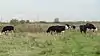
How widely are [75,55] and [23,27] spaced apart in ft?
106

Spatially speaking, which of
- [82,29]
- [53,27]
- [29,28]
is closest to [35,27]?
[29,28]

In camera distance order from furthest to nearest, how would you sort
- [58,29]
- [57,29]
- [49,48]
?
1. [58,29]
2. [57,29]
3. [49,48]

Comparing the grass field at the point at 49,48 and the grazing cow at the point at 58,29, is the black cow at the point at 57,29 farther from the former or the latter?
the grass field at the point at 49,48

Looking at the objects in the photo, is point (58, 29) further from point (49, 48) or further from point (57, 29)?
point (49, 48)

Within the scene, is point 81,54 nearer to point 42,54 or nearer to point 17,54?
point 42,54

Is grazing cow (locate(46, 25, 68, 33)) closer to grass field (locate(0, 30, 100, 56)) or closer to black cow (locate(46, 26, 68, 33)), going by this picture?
black cow (locate(46, 26, 68, 33))

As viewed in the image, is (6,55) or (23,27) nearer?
(6,55)

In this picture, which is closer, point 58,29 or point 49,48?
point 49,48

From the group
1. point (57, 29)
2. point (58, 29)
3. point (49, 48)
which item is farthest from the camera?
point (58, 29)

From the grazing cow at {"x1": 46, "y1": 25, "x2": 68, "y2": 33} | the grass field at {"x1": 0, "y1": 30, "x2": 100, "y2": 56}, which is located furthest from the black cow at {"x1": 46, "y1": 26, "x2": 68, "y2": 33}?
the grass field at {"x1": 0, "y1": 30, "x2": 100, "y2": 56}

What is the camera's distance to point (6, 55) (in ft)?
48.4

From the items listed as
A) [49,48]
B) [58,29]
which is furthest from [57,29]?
[49,48]

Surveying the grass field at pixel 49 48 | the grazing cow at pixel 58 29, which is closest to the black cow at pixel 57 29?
the grazing cow at pixel 58 29

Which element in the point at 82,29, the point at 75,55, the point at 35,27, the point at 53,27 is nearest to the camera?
the point at 75,55
